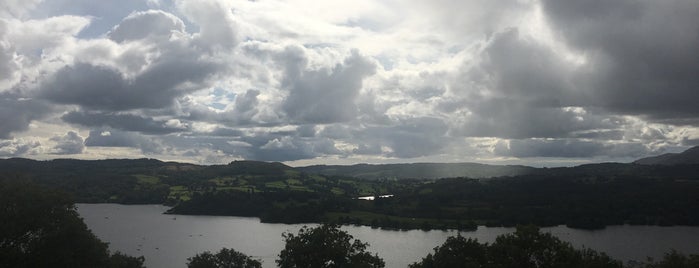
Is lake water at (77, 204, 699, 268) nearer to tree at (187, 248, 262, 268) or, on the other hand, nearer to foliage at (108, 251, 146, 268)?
tree at (187, 248, 262, 268)

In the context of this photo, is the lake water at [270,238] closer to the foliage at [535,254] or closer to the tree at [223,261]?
the tree at [223,261]

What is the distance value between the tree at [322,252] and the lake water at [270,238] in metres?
55.1

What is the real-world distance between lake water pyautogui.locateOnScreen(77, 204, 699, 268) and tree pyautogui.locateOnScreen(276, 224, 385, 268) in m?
55.1

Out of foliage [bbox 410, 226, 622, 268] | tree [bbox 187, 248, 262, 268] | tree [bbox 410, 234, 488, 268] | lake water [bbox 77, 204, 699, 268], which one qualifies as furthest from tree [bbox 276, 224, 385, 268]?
lake water [bbox 77, 204, 699, 268]

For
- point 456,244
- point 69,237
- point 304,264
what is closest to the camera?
point 69,237

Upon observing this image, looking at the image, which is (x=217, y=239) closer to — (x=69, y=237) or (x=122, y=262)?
(x=122, y=262)

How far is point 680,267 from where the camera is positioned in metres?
37.4

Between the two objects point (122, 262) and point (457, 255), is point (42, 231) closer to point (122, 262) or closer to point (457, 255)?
point (122, 262)

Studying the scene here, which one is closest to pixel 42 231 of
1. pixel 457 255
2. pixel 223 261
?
pixel 223 261

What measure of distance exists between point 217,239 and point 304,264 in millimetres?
107487

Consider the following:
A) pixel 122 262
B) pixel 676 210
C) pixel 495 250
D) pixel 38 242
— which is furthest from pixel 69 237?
pixel 676 210

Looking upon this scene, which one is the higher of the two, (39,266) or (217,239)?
(39,266)

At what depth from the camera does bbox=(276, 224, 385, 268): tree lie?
49.0 m

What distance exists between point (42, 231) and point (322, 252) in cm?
2517
